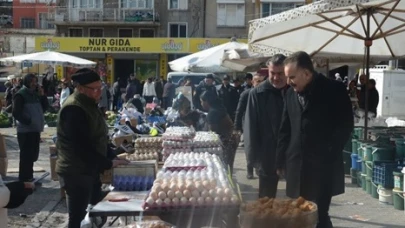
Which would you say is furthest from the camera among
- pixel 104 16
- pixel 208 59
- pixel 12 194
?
pixel 104 16

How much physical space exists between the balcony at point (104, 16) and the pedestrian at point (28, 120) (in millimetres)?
39700

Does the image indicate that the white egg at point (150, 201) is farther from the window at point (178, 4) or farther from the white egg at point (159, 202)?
the window at point (178, 4)

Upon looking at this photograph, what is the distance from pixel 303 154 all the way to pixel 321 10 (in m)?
3.57

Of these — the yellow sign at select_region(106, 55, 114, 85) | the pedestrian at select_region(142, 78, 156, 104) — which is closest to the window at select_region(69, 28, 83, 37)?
the yellow sign at select_region(106, 55, 114, 85)

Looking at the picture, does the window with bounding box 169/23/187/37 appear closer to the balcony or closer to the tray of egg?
the balcony

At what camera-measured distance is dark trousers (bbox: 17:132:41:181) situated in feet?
33.0

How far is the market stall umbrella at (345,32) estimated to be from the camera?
32.9 ft

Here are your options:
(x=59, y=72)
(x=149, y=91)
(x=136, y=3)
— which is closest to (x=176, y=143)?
(x=149, y=91)

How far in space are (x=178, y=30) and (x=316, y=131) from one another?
44.5 metres

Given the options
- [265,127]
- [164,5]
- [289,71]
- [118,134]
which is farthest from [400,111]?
[164,5]

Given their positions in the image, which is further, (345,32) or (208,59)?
(208,59)

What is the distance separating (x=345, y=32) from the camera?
37.6 feet

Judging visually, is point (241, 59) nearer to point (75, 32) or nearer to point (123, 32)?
point (123, 32)

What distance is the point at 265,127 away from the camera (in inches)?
283
